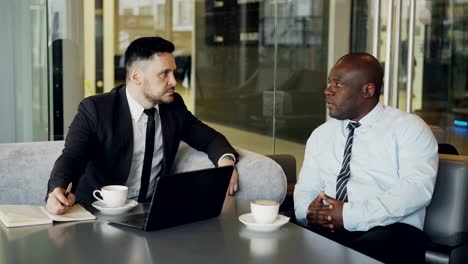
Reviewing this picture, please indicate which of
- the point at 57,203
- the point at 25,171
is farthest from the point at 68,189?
the point at 25,171

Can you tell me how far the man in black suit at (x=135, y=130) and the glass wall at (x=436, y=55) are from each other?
3.71 metres

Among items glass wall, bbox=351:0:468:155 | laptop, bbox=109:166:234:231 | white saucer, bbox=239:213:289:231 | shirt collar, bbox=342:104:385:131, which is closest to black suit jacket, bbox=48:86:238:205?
shirt collar, bbox=342:104:385:131

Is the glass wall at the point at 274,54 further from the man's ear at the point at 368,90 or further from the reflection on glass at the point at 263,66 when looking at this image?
the man's ear at the point at 368,90

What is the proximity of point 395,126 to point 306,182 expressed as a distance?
1.60 ft

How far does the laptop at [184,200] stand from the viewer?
2.10 m

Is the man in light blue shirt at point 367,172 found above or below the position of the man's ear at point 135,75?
below

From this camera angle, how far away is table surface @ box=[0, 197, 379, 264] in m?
1.86

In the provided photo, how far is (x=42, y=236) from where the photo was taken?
2.04 meters

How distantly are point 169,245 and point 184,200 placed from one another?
0.21 m

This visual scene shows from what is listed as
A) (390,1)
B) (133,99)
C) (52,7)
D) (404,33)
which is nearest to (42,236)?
(133,99)

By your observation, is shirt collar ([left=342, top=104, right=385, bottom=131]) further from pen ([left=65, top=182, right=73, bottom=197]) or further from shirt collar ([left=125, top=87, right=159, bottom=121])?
pen ([left=65, top=182, right=73, bottom=197])

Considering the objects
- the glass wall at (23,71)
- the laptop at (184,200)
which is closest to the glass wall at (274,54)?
the glass wall at (23,71)

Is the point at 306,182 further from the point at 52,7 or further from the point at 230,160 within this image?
the point at 52,7

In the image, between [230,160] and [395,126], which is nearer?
[395,126]
